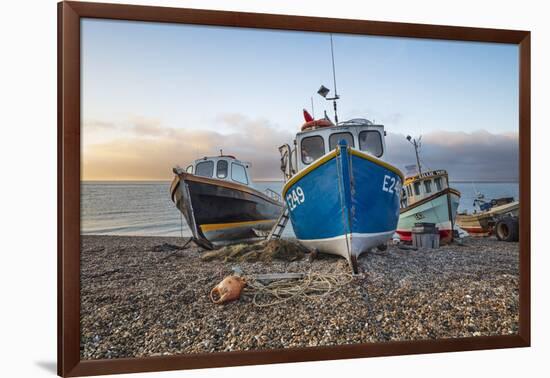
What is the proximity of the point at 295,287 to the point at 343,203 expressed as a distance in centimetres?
71

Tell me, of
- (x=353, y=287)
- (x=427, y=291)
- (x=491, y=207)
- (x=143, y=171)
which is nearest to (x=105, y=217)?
(x=143, y=171)

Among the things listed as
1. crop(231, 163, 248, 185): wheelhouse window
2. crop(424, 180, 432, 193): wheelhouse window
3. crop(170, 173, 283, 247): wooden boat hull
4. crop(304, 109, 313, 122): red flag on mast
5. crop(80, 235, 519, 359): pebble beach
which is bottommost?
crop(80, 235, 519, 359): pebble beach

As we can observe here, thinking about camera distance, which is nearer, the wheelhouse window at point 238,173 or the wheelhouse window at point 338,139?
the wheelhouse window at point 238,173

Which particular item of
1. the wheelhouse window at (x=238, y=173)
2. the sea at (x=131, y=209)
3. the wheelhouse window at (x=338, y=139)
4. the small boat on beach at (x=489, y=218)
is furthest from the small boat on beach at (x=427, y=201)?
the wheelhouse window at (x=238, y=173)

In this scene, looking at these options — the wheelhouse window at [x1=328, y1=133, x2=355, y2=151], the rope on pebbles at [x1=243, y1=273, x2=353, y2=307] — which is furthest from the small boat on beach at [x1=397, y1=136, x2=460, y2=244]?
the rope on pebbles at [x1=243, y1=273, x2=353, y2=307]

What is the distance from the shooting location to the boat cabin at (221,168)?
3293mm

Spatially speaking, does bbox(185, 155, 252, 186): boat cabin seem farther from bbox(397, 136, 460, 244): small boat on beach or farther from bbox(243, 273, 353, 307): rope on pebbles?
bbox(397, 136, 460, 244): small boat on beach

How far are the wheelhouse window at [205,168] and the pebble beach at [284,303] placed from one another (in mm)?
478

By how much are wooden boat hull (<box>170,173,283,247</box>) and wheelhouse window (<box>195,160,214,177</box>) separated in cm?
4

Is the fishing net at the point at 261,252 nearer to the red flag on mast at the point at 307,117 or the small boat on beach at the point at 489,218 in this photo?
the red flag on mast at the point at 307,117

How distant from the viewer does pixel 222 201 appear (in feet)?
11.8

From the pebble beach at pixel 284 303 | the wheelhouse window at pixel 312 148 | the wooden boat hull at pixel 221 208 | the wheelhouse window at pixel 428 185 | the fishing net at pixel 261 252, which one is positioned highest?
the wheelhouse window at pixel 312 148

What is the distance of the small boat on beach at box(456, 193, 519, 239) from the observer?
365cm

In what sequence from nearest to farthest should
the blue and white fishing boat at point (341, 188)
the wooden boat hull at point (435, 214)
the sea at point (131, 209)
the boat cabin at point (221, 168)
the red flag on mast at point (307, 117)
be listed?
1. the sea at point (131, 209)
2. the boat cabin at point (221, 168)
3. the red flag on mast at point (307, 117)
4. the blue and white fishing boat at point (341, 188)
5. the wooden boat hull at point (435, 214)
